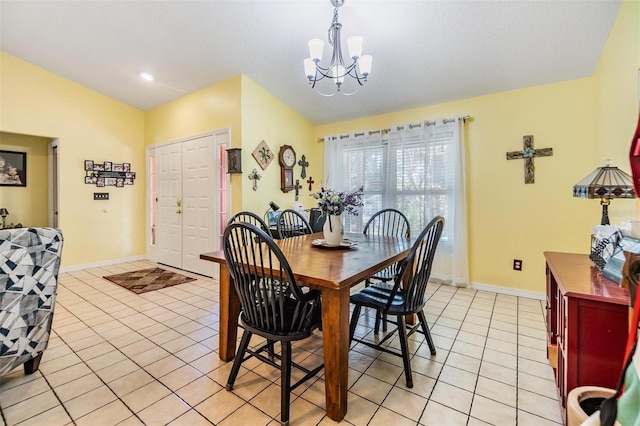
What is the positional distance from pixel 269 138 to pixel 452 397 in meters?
3.52

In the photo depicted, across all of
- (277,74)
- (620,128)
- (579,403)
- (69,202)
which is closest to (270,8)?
(277,74)

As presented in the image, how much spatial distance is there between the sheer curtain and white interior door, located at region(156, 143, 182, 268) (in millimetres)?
2535

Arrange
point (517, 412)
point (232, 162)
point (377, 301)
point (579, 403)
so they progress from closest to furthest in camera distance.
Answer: point (579, 403) → point (517, 412) → point (377, 301) → point (232, 162)

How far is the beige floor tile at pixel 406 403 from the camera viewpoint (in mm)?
1525

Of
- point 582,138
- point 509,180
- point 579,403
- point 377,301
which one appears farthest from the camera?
point 509,180

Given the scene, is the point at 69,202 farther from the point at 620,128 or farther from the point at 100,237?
the point at 620,128

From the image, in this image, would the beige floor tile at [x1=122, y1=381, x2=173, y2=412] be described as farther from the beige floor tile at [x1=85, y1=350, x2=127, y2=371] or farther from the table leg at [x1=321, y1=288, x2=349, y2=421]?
the table leg at [x1=321, y1=288, x2=349, y2=421]

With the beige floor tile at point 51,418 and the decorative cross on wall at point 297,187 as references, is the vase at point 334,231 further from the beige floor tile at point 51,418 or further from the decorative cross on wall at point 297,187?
the decorative cross on wall at point 297,187

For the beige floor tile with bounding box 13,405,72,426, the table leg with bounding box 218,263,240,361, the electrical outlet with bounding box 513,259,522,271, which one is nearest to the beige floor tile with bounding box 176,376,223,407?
the table leg with bounding box 218,263,240,361

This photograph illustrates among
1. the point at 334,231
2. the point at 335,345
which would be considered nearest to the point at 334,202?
the point at 334,231

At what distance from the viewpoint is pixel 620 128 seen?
84.4 inches

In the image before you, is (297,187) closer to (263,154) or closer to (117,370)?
(263,154)

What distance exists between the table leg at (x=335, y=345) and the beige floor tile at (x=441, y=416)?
0.43m

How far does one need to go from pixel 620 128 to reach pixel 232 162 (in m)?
3.65
